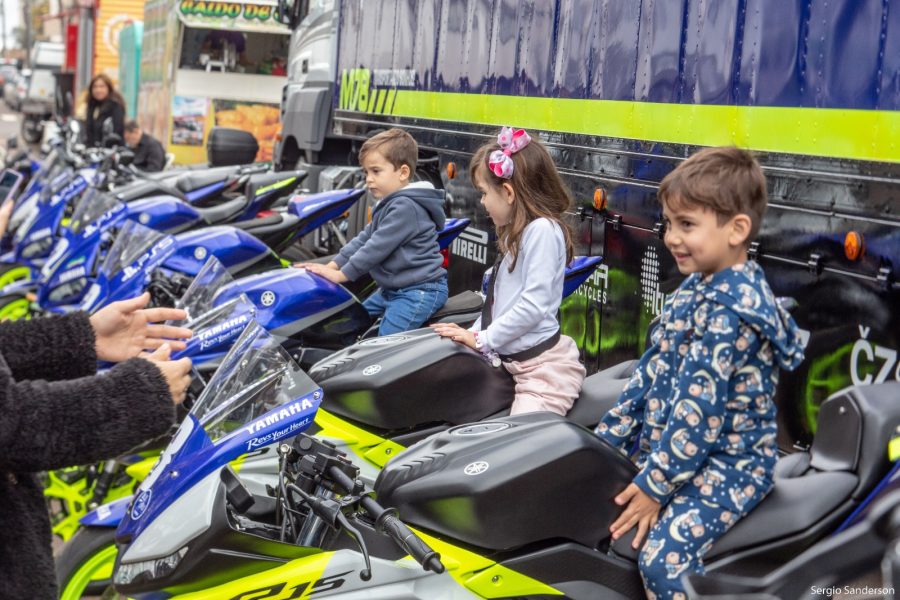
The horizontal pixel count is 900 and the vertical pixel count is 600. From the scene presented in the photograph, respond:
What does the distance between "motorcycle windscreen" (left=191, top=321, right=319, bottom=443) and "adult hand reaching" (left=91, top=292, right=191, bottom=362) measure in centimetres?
21

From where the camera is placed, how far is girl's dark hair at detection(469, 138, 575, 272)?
4.50 meters

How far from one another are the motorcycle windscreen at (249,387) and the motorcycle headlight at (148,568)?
33 centimetres

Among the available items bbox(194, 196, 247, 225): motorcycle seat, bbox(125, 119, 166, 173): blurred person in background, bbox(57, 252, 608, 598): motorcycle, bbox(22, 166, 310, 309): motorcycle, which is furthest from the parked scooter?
bbox(125, 119, 166, 173): blurred person in background

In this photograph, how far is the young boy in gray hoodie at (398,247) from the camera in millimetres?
5758

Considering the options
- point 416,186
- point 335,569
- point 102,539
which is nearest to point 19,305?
point 416,186

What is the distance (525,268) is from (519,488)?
5.51ft

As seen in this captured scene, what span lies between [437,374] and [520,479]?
1048mm

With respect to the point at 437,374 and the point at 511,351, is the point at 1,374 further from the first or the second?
the point at 511,351

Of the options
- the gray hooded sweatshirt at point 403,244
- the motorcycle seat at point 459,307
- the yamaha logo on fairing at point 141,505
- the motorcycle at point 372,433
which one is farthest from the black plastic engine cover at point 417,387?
the gray hooded sweatshirt at point 403,244

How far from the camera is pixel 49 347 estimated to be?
109 inches

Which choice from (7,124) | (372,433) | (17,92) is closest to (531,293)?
(372,433)

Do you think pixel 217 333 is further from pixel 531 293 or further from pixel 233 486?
pixel 233 486

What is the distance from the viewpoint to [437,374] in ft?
12.8

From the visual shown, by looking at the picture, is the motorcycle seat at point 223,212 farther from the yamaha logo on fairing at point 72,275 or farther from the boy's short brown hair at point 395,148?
the boy's short brown hair at point 395,148
